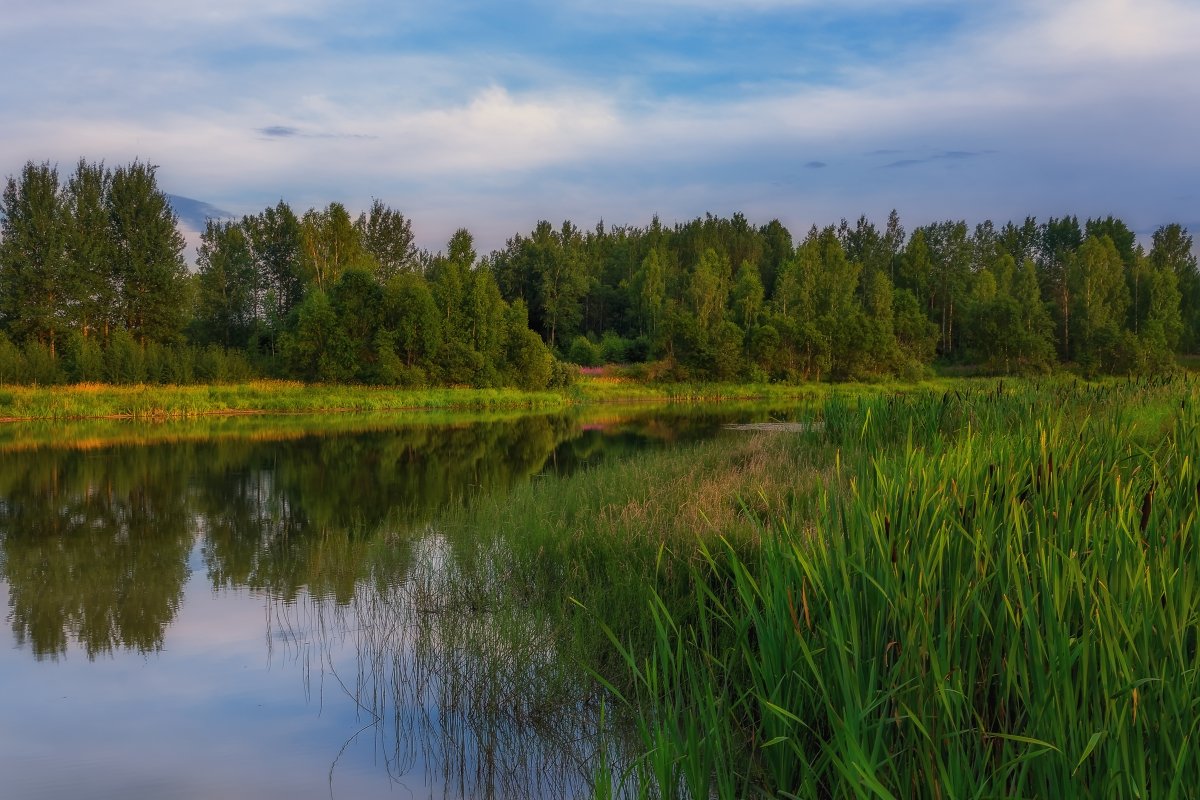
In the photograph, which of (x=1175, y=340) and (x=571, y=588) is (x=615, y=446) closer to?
(x=571, y=588)

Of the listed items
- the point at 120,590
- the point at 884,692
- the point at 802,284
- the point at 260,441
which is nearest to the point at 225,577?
the point at 120,590

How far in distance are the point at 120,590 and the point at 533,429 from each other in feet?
75.3

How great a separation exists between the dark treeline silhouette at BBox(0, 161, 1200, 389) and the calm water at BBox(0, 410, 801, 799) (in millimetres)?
32016

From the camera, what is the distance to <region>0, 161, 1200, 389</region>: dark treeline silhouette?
145ft

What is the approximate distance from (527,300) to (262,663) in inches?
2722

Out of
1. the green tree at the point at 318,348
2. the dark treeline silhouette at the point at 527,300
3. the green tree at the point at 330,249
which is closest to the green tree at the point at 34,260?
the dark treeline silhouette at the point at 527,300

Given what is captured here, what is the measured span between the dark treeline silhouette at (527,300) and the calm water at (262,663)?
3202 centimetres

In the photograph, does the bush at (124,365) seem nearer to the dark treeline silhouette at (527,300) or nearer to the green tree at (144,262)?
the dark treeline silhouette at (527,300)

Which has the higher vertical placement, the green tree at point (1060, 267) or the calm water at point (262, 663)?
the green tree at point (1060, 267)

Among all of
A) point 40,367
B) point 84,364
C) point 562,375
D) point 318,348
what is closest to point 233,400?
point 84,364

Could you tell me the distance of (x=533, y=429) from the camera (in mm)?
32875

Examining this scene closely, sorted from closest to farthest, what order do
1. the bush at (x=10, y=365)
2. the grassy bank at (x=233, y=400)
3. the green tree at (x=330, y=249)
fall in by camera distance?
the grassy bank at (x=233, y=400) < the bush at (x=10, y=365) < the green tree at (x=330, y=249)

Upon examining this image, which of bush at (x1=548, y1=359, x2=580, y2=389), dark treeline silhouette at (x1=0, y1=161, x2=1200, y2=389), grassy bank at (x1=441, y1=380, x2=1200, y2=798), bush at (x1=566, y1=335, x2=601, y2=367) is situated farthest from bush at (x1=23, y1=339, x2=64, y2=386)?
grassy bank at (x1=441, y1=380, x2=1200, y2=798)

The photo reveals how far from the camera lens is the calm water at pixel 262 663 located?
569 cm
